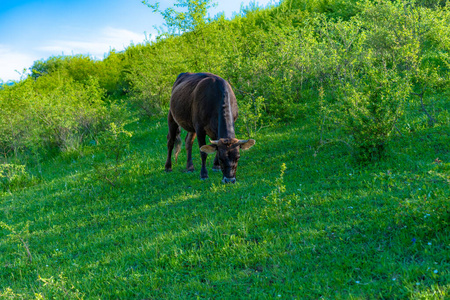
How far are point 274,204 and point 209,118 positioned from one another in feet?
11.2

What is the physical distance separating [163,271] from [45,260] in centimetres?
240

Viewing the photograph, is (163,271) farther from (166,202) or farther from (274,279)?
(166,202)

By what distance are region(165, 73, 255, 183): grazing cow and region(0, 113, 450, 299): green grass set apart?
2.16 ft

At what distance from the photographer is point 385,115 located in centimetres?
653

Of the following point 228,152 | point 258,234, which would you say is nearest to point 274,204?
point 258,234

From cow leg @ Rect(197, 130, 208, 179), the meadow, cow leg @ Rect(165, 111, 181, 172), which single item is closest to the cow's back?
cow leg @ Rect(197, 130, 208, 179)

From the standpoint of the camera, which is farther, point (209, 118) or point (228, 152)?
point (209, 118)

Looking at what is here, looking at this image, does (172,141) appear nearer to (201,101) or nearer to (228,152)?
(201,101)

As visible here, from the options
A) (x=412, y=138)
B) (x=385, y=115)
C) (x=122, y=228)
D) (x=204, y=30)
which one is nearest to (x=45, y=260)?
(x=122, y=228)

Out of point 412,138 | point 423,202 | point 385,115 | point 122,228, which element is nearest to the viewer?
point 423,202

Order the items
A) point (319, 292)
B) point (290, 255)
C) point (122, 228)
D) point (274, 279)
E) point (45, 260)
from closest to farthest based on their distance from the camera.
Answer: point (319, 292)
point (274, 279)
point (290, 255)
point (45, 260)
point (122, 228)

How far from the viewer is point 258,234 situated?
4.64 metres

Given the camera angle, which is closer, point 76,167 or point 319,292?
point 319,292

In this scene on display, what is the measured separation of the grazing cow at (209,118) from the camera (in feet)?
22.8
